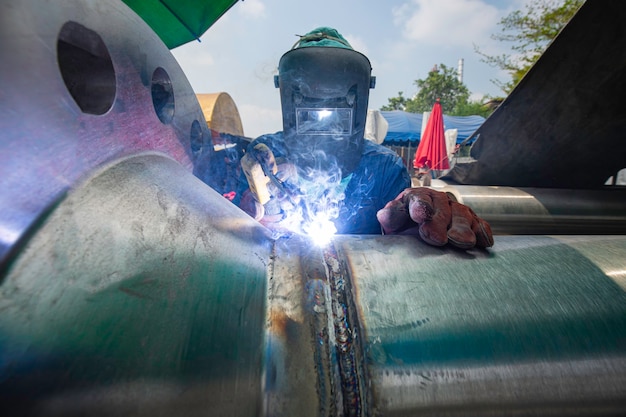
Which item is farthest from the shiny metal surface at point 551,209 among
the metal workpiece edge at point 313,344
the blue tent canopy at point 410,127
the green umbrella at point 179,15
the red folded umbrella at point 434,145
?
the blue tent canopy at point 410,127

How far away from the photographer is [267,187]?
2.29 m

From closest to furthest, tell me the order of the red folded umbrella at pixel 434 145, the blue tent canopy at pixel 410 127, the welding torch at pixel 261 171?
the welding torch at pixel 261 171 → the red folded umbrella at pixel 434 145 → the blue tent canopy at pixel 410 127

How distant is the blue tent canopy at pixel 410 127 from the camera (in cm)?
1301

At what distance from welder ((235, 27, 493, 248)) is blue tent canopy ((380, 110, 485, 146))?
10975mm

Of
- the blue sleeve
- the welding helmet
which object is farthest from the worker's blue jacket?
the welding helmet

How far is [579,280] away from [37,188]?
119cm

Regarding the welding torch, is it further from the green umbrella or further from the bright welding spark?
the green umbrella

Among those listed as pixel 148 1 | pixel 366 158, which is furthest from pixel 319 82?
pixel 148 1

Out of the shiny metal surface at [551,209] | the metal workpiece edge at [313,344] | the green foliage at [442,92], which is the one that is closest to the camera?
the metal workpiece edge at [313,344]

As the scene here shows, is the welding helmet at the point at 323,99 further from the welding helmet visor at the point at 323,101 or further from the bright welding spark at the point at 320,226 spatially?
the bright welding spark at the point at 320,226

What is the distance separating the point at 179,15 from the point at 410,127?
12.2 meters

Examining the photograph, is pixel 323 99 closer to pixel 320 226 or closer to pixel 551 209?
pixel 320 226

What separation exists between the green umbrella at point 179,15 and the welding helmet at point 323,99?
1128 mm

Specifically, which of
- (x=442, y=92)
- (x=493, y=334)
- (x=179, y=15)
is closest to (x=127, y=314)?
(x=493, y=334)
